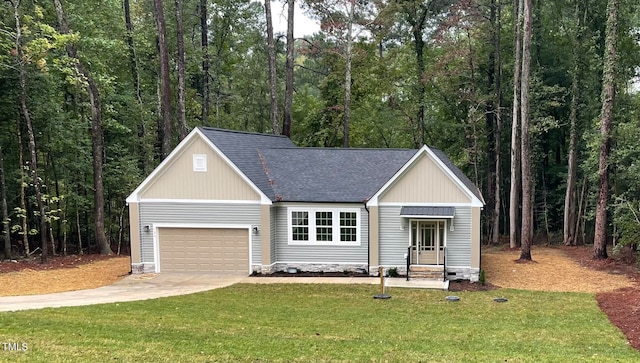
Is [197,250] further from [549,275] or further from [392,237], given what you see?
[549,275]

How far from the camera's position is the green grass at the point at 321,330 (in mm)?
7852

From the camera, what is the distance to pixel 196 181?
17609 mm

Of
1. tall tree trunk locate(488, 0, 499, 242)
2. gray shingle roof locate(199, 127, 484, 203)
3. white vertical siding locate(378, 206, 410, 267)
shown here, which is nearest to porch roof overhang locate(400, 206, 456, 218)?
white vertical siding locate(378, 206, 410, 267)

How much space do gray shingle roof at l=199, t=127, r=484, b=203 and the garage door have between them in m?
2.48

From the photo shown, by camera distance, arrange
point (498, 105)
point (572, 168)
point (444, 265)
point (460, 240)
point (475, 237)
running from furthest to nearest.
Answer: point (498, 105) → point (572, 168) → point (460, 240) → point (475, 237) → point (444, 265)

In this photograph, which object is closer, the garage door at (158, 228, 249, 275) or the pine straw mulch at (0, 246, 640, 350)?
the pine straw mulch at (0, 246, 640, 350)

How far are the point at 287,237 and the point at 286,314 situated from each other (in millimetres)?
6663

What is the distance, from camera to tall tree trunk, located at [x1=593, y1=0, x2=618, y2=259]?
19016 millimetres

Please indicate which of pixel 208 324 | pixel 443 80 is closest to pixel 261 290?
pixel 208 324

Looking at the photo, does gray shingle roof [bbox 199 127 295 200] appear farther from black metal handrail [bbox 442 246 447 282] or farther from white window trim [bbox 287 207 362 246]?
black metal handrail [bbox 442 246 447 282]

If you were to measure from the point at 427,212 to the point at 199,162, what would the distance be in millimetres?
8459

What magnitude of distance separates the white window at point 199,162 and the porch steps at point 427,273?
8.40 meters

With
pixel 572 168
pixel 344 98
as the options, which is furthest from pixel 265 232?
pixel 572 168

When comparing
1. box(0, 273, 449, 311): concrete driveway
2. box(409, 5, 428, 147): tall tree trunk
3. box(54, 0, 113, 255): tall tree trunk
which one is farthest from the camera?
box(409, 5, 428, 147): tall tree trunk
